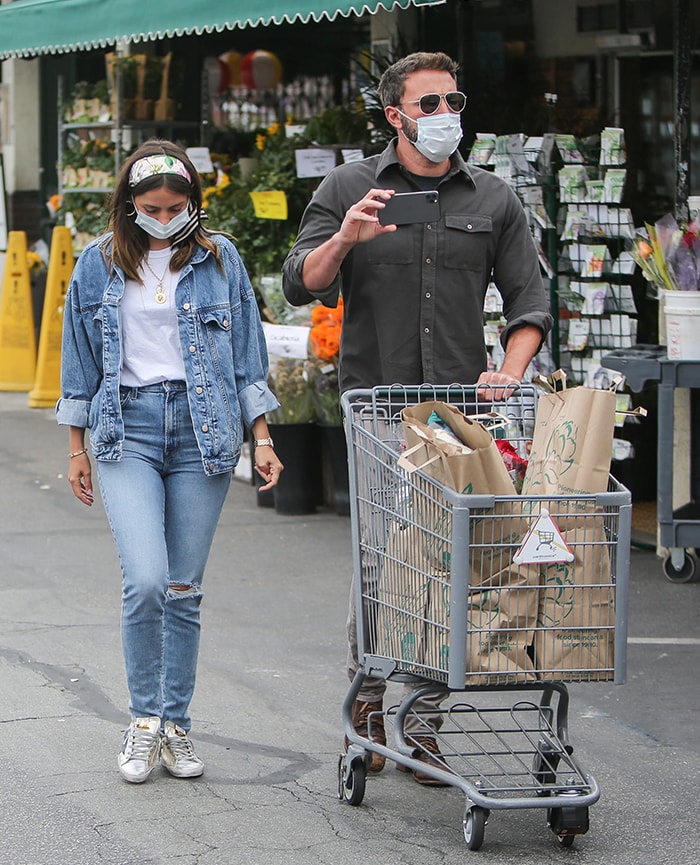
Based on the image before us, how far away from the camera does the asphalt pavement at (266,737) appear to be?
4297mm

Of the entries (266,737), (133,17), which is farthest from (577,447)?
(133,17)

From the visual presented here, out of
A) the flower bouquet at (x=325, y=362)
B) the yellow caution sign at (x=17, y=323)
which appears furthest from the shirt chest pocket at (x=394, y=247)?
the yellow caution sign at (x=17, y=323)

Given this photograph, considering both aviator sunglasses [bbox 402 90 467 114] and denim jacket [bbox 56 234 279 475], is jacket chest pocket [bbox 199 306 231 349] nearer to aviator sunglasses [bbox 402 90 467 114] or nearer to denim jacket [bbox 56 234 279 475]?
denim jacket [bbox 56 234 279 475]

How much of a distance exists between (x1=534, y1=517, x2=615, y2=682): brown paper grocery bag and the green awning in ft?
12.6

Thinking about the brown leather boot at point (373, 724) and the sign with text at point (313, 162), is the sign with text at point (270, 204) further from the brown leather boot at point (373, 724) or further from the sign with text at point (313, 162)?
the brown leather boot at point (373, 724)

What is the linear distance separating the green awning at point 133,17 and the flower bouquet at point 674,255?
59.0 inches

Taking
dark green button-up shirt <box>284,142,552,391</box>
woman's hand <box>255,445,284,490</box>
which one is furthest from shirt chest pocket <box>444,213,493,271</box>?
woman's hand <box>255,445,284,490</box>

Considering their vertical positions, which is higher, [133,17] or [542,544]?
[133,17]

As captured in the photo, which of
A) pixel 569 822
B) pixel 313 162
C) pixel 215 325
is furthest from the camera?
pixel 313 162

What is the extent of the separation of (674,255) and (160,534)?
3.37 meters

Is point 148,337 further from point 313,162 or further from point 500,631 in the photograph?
point 313,162

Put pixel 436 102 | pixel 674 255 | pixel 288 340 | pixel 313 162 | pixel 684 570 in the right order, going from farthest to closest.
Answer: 1. pixel 313 162
2. pixel 288 340
3. pixel 684 570
4. pixel 674 255
5. pixel 436 102

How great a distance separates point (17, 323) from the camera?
14.1 meters

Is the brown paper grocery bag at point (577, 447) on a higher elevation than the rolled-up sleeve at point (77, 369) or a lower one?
lower
